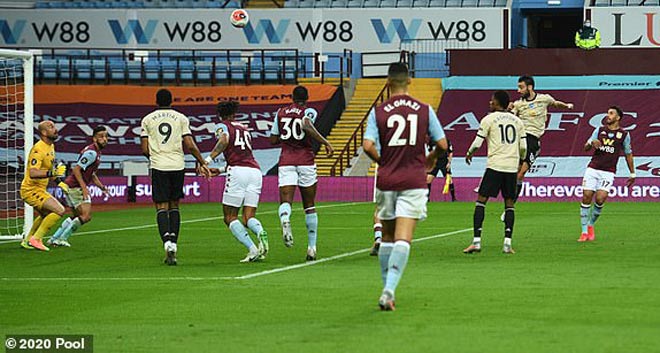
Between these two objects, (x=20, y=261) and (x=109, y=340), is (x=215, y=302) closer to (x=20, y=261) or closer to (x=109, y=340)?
(x=109, y=340)

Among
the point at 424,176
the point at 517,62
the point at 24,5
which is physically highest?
the point at 24,5

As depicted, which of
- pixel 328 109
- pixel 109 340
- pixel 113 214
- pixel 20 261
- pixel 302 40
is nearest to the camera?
Answer: pixel 109 340

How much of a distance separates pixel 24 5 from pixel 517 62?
2023 centimetres

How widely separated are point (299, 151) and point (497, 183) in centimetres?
277

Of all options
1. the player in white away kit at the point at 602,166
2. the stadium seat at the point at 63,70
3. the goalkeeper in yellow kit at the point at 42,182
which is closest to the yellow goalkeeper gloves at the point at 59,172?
the goalkeeper in yellow kit at the point at 42,182

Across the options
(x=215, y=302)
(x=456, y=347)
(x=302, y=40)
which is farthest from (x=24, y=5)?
(x=456, y=347)

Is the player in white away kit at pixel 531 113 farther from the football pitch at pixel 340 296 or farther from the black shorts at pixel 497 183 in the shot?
the black shorts at pixel 497 183

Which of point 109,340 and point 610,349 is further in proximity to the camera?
point 109,340

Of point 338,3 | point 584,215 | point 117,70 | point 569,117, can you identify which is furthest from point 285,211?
point 338,3

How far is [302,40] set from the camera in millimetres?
47469

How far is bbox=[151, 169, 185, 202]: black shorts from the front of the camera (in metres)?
16.8

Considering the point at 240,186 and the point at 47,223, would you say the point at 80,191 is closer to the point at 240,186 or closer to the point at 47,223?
the point at 47,223

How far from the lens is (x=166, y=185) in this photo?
16.8 meters

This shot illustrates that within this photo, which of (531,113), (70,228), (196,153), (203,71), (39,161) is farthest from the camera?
(203,71)
